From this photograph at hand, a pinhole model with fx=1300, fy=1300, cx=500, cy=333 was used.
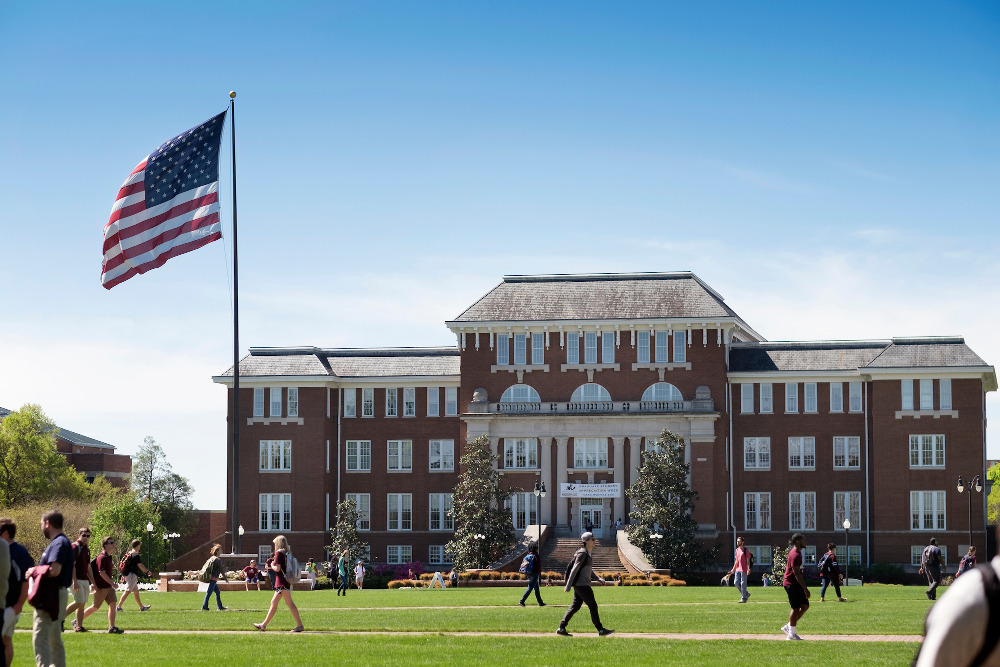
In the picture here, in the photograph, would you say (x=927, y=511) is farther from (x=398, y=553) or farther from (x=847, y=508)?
(x=398, y=553)

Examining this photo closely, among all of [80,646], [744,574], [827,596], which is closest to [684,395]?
[827,596]

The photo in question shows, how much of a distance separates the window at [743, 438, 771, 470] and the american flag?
4080cm

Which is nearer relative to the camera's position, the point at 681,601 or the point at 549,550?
the point at 681,601

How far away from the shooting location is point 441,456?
76125 millimetres

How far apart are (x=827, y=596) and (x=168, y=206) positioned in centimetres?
2316

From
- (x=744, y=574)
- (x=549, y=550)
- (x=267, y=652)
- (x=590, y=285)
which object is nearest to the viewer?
(x=267, y=652)

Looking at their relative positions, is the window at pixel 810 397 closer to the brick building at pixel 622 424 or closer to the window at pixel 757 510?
the brick building at pixel 622 424

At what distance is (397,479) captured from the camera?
7638 cm

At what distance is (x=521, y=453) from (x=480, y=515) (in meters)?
7.11

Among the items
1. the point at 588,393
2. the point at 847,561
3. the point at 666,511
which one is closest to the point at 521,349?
the point at 588,393

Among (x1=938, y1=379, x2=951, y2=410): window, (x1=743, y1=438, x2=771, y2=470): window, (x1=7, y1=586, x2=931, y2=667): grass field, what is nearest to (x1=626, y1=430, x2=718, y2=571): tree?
(x1=743, y1=438, x2=771, y2=470): window

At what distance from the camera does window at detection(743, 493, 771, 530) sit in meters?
71.2

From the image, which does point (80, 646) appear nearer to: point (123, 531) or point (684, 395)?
point (684, 395)

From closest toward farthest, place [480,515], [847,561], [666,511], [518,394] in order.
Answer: [847,561] → [666,511] → [480,515] → [518,394]
